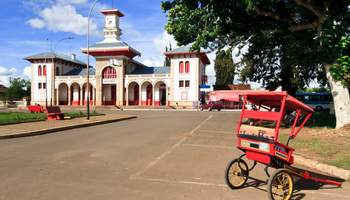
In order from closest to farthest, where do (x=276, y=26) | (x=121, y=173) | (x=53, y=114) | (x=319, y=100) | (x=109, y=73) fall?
1. (x=121, y=173)
2. (x=276, y=26)
3. (x=53, y=114)
4. (x=319, y=100)
5. (x=109, y=73)

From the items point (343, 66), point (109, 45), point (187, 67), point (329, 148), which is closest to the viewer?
point (329, 148)

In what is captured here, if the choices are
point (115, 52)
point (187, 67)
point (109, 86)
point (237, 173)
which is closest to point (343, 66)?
point (237, 173)

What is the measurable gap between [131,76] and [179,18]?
42.0 m

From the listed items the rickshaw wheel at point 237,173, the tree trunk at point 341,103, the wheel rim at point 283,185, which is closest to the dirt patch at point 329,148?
the tree trunk at point 341,103

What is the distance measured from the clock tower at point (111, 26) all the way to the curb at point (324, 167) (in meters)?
55.1

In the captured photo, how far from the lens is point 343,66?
1303 centimetres

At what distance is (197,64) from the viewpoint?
54375 millimetres

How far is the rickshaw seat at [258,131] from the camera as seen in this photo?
552 centimetres

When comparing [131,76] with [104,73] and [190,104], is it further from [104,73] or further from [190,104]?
[190,104]

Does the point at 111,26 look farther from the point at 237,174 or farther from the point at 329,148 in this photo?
the point at 237,174

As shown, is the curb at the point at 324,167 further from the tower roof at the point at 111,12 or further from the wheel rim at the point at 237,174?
the tower roof at the point at 111,12

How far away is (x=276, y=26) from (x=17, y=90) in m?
80.4

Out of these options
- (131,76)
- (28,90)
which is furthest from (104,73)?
(28,90)

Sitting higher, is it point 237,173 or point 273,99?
point 273,99
